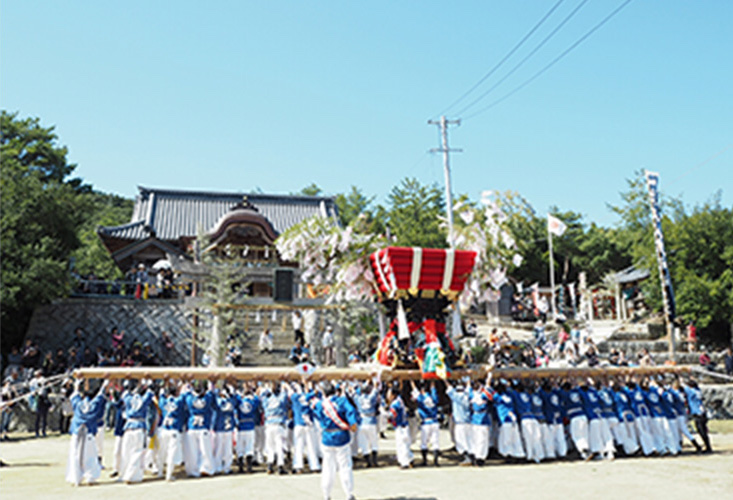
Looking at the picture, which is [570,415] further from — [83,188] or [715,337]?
[83,188]

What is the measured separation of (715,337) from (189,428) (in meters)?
22.3

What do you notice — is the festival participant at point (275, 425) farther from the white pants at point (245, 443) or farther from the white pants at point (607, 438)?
the white pants at point (607, 438)

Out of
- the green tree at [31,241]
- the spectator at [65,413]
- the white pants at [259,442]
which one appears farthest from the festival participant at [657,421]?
the green tree at [31,241]

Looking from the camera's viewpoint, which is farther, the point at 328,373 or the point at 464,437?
the point at 464,437

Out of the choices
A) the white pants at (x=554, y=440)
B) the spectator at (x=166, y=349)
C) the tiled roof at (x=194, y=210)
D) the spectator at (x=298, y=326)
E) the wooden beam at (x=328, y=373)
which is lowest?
the white pants at (x=554, y=440)

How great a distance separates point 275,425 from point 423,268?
12.2 ft

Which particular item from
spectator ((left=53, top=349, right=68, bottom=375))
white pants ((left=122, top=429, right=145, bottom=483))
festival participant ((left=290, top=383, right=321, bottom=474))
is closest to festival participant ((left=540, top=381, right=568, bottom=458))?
festival participant ((left=290, top=383, right=321, bottom=474))

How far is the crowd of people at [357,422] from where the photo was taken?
866 centimetres

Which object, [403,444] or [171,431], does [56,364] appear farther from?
[403,444]

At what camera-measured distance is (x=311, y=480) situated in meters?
8.70

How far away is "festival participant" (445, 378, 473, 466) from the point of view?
984 centimetres

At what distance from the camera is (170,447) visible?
879cm

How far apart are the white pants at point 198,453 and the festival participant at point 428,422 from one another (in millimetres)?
3514

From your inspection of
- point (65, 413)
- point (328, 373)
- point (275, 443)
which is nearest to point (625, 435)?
point (328, 373)
